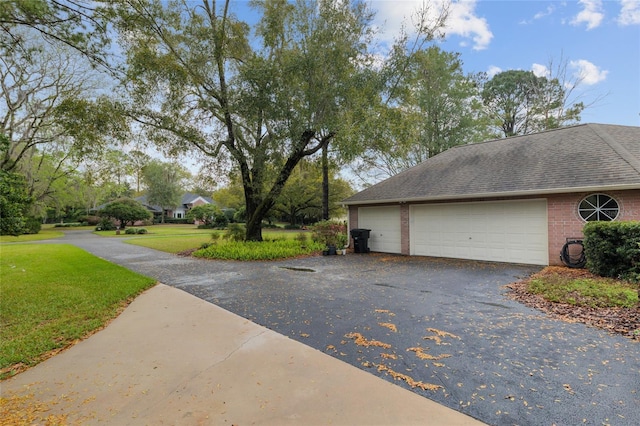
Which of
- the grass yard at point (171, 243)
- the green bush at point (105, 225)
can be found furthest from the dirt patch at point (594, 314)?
the green bush at point (105, 225)

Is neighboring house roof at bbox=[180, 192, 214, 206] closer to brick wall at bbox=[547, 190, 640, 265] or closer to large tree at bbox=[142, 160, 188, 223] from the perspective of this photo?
large tree at bbox=[142, 160, 188, 223]

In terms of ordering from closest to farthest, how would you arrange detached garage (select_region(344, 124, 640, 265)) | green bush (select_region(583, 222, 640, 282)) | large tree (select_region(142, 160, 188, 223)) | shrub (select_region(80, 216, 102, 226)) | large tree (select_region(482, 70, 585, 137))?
green bush (select_region(583, 222, 640, 282)), detached garage (select_region(344, 124, 640, 265)), large tree (select_region(482, 70, 585, 137)), shrub (select_region(80, 216, 102, 226)), large tree (select_region(142, 160, 188, 223))

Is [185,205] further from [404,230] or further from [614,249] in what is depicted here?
[614,249]

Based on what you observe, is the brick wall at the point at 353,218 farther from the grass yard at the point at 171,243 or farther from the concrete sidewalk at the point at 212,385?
the concrete sidewalk at the point at 212,385

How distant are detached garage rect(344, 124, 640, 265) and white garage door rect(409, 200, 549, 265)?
0.03 metres

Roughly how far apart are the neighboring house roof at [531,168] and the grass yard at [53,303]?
9.39 m

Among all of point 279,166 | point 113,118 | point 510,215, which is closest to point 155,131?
point 113,118

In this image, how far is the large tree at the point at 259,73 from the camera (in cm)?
1045

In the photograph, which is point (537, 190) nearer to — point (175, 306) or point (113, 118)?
point (175, 306)

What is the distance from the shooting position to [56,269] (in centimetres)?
899

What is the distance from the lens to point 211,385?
9.11 feet


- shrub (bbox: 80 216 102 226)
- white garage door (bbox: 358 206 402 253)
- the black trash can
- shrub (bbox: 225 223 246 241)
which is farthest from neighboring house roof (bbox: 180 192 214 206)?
the black trash can

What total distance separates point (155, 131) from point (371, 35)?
9.00 m

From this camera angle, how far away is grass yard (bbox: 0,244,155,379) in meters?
3.71
